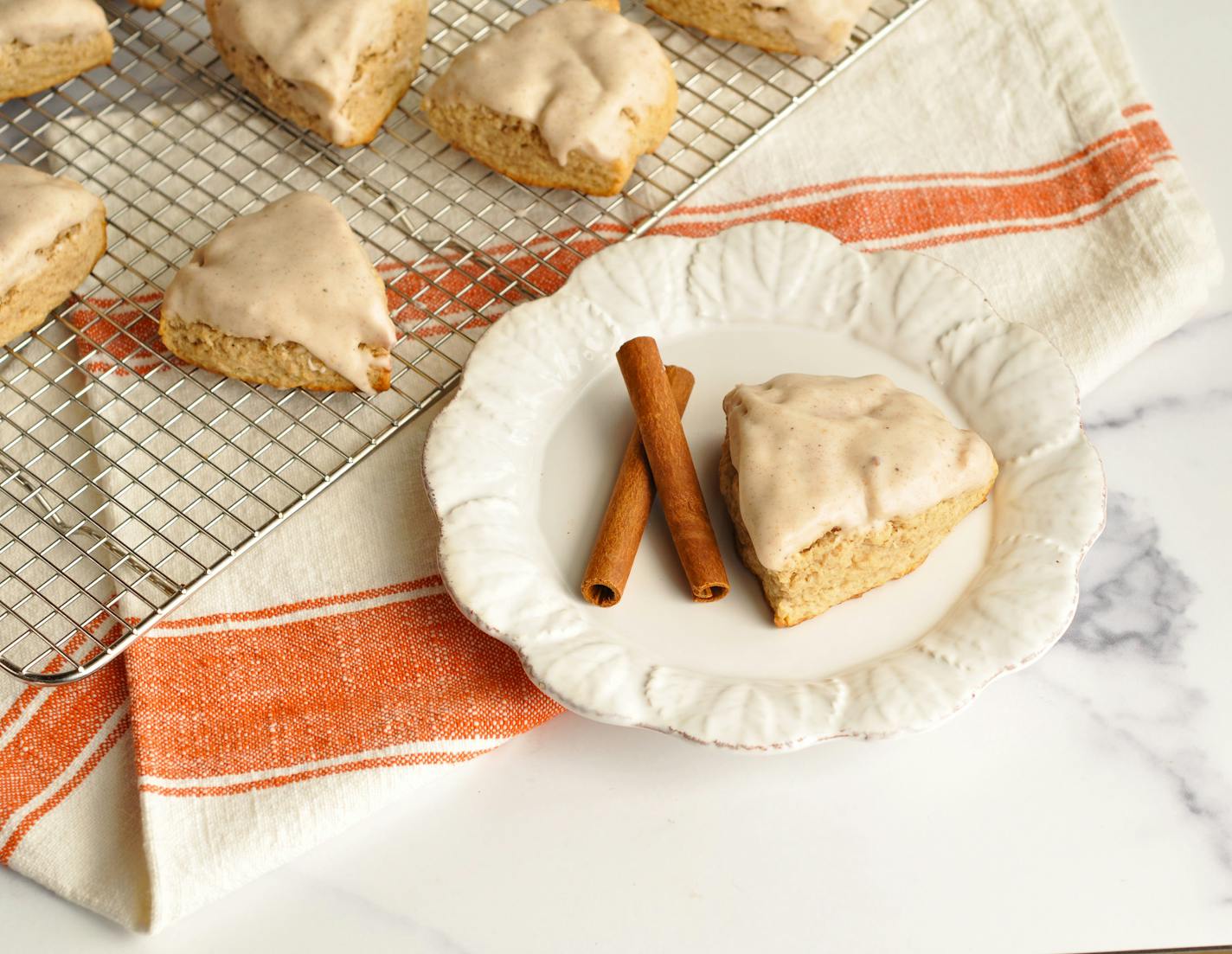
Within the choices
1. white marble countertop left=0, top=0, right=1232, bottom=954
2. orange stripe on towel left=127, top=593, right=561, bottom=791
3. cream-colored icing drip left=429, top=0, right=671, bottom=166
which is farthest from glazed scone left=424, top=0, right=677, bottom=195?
white marble countertop left=0, top=0, right=1232, bottom=954

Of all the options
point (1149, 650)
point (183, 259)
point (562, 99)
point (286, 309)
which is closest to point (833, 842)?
point (1149, 650)

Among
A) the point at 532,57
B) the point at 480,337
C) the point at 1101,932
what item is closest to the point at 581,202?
the point at 532,57

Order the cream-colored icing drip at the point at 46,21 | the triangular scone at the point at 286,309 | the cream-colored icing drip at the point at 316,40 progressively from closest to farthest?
1. the triangular scone at the point at 286,309
2. the cream-colored icing drip at the point at 316,40
3. the cream-colored icing drip at the point at 46,21

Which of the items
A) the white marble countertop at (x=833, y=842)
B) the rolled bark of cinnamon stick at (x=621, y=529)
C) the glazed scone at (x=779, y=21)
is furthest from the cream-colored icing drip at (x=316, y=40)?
the white marble countertop at (x=833, y=842)

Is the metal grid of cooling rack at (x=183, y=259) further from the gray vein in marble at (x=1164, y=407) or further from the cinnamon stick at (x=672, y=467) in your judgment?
the gray vein in marble at (x=1164, y=407)

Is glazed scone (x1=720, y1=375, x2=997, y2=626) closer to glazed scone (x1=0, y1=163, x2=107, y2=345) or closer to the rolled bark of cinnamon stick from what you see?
the rolled bark of cinnamon stick

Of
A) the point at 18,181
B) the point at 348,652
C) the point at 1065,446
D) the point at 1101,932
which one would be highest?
the point at 18,181

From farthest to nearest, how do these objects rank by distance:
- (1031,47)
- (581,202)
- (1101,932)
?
(1031,47), (581,202), (1101,932)

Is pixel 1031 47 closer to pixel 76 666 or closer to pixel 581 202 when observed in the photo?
pixel 581 202
